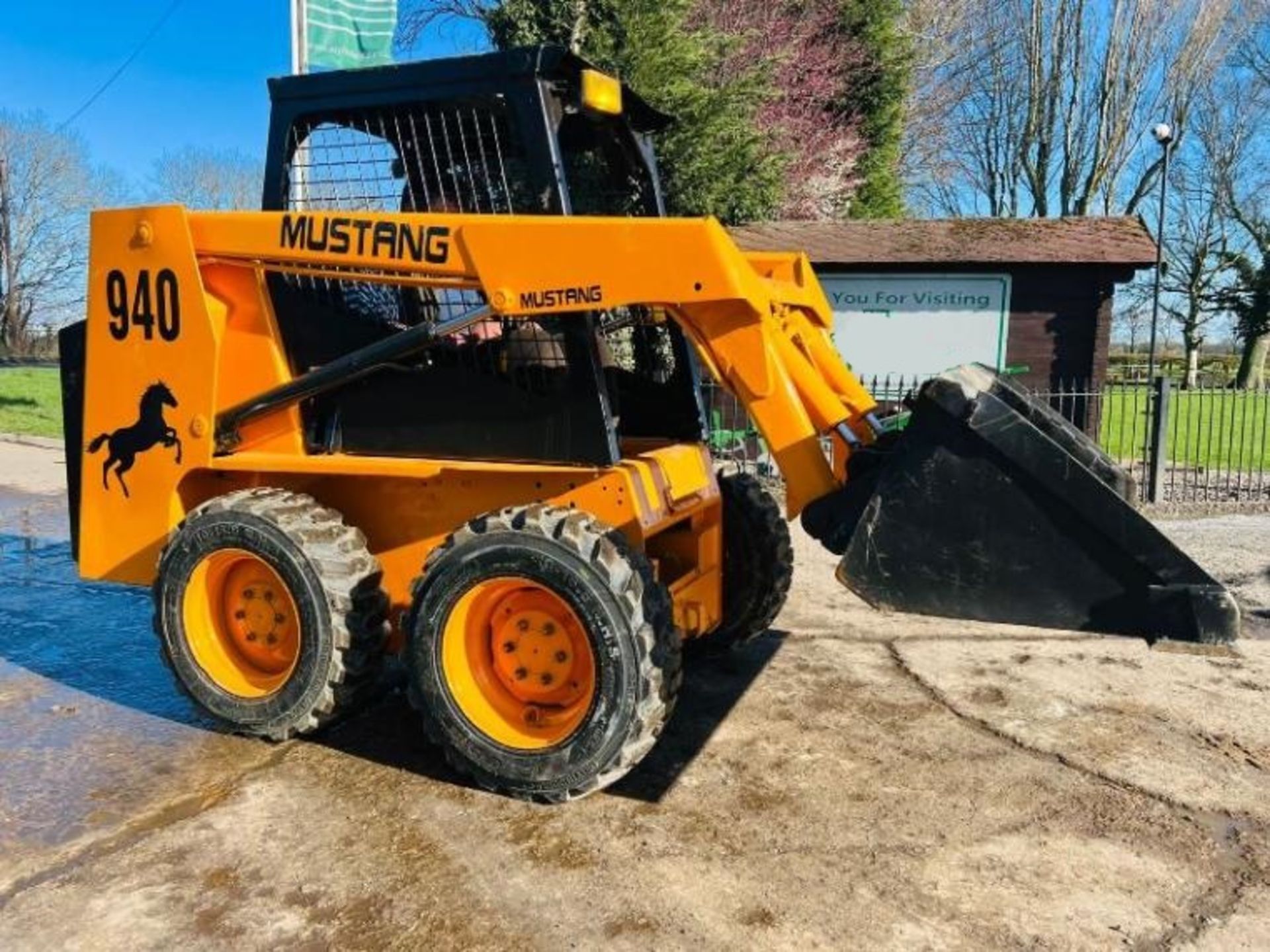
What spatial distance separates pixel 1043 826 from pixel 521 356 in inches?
98.1

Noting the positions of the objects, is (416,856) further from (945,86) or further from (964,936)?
(945,86)

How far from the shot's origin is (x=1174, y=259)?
3953 cm

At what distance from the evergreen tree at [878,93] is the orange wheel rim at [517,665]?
60.7 feet

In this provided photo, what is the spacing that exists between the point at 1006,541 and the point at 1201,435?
13270 mm

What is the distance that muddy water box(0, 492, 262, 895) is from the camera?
3.74 meters

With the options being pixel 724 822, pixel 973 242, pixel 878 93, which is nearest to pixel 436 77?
pixel 724 822

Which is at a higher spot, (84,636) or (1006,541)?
(1006,541)

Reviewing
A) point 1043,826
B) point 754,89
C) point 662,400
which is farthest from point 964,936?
point 754,89

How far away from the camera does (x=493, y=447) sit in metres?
4.09

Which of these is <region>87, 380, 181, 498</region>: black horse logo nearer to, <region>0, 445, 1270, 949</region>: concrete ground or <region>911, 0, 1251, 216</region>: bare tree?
<region>0, 445, 1270, 949</region>: concrete ground

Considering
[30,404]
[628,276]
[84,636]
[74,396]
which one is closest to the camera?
[628,276]

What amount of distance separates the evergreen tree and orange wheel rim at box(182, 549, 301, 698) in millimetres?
18327

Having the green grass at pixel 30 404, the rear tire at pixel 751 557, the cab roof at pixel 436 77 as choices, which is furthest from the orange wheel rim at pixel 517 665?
the green grass at pixel 30 404

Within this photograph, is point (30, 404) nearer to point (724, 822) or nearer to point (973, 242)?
point (973, 242)
